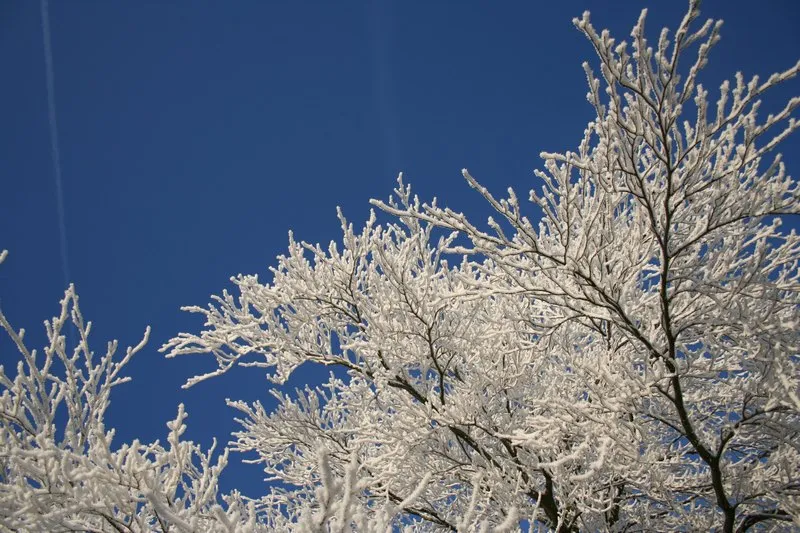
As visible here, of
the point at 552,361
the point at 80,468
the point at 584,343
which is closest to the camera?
the point at 80,468

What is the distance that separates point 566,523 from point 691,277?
3041 millimetres

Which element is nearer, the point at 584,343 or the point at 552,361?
the point at 552,361

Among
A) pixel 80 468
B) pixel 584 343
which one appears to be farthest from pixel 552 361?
pixel 80 468

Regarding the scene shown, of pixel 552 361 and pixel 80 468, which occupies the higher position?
pixel 552 361

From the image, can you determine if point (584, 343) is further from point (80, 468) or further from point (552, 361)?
point (80, 468)

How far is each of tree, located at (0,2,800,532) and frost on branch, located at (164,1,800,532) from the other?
0.08ft

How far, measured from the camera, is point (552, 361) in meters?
4.59

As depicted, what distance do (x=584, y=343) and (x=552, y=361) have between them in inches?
87.9

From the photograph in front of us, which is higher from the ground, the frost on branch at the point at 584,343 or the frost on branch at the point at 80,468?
the frost on branch at the point at 584,343

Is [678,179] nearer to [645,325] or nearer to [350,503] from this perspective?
[645,325]

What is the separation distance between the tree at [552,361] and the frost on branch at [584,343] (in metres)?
0.03

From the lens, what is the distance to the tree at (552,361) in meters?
2.39

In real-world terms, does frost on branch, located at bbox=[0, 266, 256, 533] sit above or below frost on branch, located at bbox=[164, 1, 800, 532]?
below

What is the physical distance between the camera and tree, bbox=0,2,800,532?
94.0 inches
